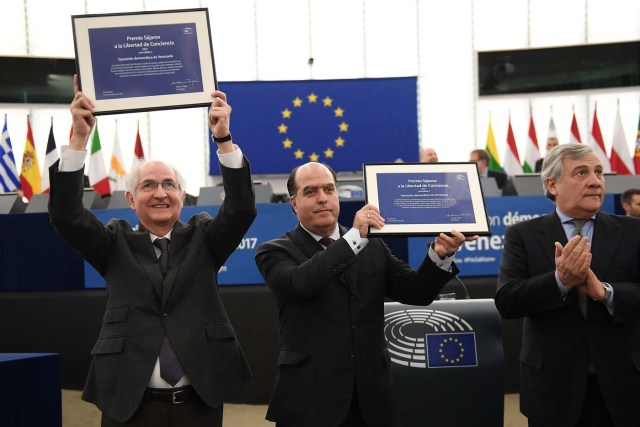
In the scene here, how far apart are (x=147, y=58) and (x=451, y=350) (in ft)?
5.27

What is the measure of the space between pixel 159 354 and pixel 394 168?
3.18ft

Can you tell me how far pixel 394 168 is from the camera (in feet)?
8.33

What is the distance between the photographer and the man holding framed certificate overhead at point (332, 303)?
7.64 ft

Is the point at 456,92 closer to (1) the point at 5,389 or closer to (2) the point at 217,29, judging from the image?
(2) the point at 217,29

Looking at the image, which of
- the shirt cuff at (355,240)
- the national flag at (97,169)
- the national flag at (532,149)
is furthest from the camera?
the national flag at (532,149)

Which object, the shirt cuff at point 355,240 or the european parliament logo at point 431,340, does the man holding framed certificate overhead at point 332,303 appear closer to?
the shirt cuff at point 355,240

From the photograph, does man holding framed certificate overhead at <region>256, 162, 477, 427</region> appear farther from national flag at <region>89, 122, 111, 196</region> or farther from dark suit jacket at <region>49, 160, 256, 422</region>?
national flag at <region>89, 122, 111, 196</region>

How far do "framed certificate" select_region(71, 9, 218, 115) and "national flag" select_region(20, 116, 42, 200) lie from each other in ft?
28.1

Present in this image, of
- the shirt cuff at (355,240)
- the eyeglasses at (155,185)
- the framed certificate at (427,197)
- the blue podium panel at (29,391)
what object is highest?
the eyeglasses at (155,185)

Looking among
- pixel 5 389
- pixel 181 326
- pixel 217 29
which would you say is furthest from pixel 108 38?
pixel 217 29

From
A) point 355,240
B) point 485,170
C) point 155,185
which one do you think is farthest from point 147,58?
point 485,170

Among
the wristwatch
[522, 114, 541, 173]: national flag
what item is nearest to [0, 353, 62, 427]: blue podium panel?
the wristwatch

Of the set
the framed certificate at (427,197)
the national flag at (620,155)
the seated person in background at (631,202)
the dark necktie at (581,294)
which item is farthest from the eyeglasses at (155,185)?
the national flag at (620,155)

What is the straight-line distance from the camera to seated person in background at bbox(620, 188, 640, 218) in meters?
5.24
